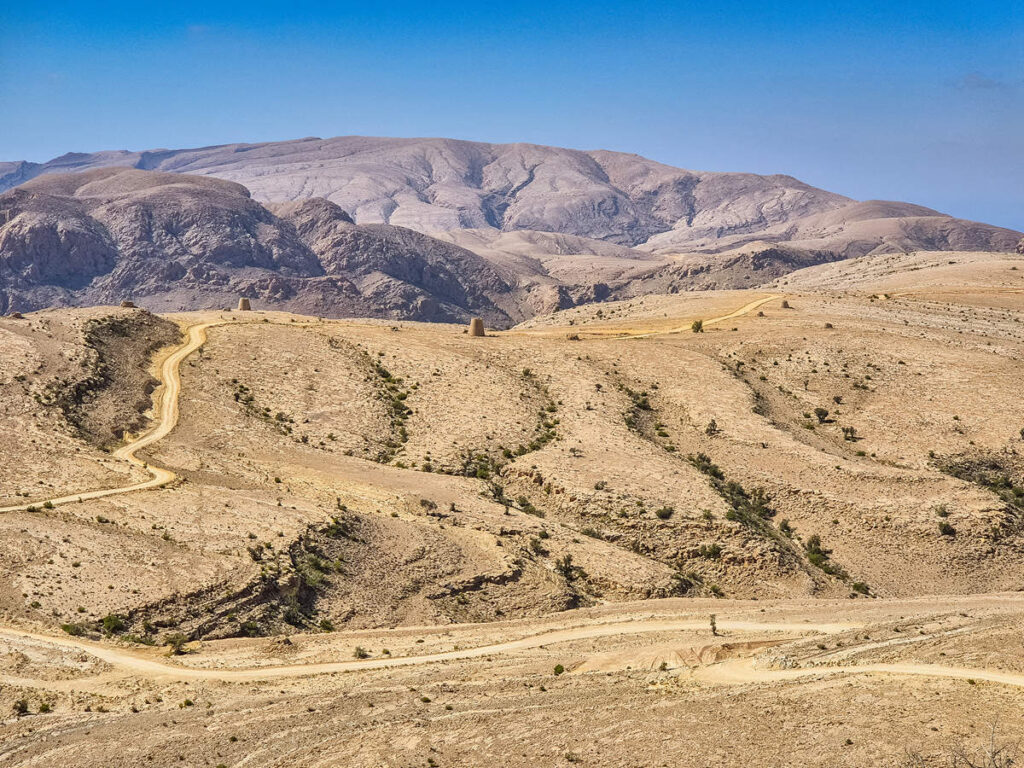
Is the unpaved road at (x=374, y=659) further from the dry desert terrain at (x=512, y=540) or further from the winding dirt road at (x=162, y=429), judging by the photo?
the winding dirt road at (x=162, y=429)

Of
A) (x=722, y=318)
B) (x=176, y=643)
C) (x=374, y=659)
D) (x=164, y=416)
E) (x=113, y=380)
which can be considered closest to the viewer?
(x=374, y=659)

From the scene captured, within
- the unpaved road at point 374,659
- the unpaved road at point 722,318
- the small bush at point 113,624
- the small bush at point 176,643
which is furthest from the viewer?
the unpaved road at point 722,318

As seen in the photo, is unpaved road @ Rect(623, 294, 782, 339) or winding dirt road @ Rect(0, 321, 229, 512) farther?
unpaved road @ Rect(623, 294, 782, 339)

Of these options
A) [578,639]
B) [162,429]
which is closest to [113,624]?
[578,639]

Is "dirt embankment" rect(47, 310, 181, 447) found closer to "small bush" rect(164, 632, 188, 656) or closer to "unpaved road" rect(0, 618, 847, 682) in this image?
"small bush" rect(164, 632, 188, 656)

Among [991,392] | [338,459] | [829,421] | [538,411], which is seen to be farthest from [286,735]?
[991,392]

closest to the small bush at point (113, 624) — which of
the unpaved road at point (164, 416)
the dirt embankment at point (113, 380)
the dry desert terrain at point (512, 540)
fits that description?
the dry desert terrain at point (512, 540)

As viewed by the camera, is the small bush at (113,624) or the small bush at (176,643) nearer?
the small bush at (176,643)

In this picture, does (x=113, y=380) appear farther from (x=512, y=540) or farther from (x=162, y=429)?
(x=512, y=540)

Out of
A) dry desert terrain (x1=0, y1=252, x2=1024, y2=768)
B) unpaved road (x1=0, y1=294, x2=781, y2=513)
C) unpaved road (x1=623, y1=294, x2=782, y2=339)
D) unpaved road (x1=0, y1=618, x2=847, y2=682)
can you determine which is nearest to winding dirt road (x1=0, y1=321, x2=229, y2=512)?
unpaved road (x1=0, y1=294, x2=781, y2=513)

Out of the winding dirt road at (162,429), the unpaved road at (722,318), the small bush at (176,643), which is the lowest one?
the small bush at (176,643)

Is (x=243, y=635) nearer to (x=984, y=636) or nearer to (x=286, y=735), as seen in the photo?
(x=286, y=735)
